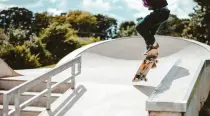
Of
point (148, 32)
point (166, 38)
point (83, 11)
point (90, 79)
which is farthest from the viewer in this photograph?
point (83, 11)

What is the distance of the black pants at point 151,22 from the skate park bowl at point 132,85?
0.83m

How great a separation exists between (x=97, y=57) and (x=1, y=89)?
4.75 metres

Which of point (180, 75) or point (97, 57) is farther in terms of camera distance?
point (97, 57)

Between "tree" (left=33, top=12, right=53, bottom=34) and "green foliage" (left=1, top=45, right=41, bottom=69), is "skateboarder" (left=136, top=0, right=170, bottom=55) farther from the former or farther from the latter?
"tree" (left=33, top=12, right=53, bottom=34)

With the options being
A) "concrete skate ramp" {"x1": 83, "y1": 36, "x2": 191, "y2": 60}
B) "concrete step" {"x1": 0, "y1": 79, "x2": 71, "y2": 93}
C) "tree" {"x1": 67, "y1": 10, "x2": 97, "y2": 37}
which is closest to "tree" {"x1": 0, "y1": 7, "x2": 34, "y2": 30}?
"tree" {"x1": 67, "y1": 10, "x2": 97, "y2": 37}

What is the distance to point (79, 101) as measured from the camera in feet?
20.8

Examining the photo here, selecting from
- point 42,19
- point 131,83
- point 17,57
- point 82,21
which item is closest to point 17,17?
point 42,19

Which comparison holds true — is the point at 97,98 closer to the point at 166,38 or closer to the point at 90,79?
the point at 90,79

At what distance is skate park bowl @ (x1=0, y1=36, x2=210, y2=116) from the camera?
4.62 m

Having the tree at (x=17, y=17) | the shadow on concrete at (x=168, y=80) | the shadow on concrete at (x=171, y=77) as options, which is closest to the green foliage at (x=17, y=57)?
the shadow on concrete at (x=168, y=80)

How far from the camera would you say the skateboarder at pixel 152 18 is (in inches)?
269

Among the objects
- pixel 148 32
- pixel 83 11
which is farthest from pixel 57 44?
pixel 83 11

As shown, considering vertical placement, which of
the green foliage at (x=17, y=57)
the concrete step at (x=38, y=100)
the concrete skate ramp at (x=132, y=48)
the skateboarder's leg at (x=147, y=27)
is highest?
the skateboarder's leg at (x=147, y=27)

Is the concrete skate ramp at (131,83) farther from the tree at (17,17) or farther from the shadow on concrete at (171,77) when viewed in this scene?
the tree at (17,17)
